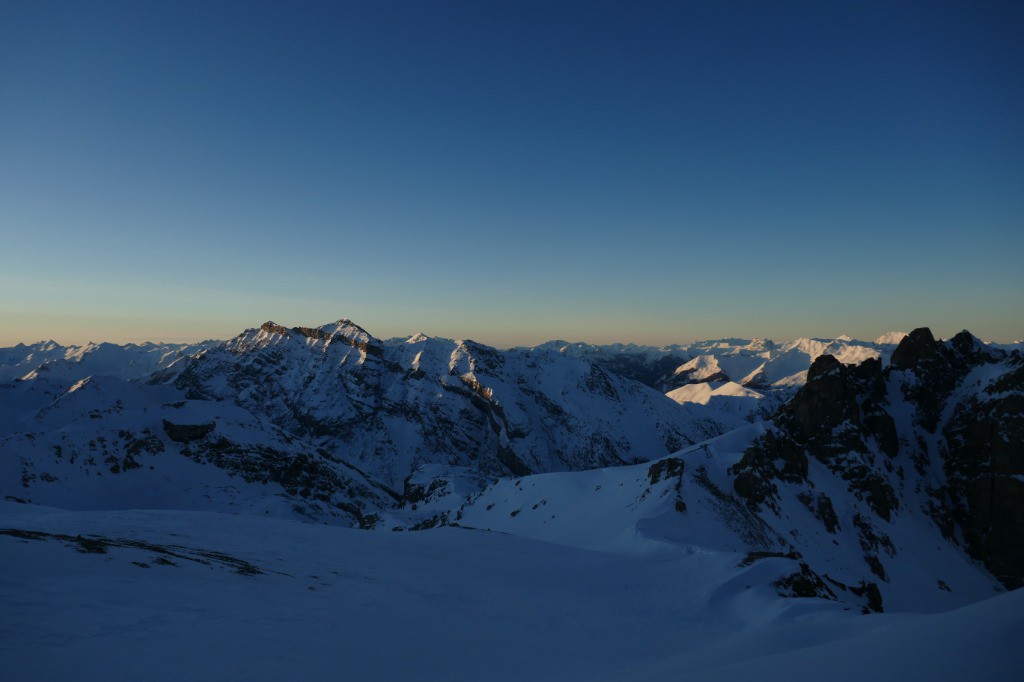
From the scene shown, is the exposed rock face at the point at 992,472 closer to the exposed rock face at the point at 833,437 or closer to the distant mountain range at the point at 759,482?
the distant mountain range at the point at 759,482

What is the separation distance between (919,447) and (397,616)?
88650 mm

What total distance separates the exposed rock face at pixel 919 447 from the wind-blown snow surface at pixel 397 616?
3582 cm

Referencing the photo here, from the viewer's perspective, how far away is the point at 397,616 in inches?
535

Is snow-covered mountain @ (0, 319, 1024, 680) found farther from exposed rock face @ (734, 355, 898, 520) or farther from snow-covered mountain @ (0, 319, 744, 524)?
snow-covered mountain @ (0, 319, 744, 524)

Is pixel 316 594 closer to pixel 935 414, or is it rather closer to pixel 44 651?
pixel 44 651

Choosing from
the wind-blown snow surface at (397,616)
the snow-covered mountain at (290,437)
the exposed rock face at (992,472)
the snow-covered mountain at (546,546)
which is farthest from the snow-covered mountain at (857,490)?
the snow-covered mountain at (290,437)

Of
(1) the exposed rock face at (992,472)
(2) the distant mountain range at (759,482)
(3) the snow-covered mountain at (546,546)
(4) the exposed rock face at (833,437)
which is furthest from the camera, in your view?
Answer: (1) the exposed rock face at (992,472)

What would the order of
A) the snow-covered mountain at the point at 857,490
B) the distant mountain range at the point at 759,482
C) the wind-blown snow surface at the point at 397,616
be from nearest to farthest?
the wind-blown snow surface at the point at 397,616 → the snow-covered mountain at the point at 857,490 → the distant mountain range at the point at 759,482

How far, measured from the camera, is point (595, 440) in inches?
6993

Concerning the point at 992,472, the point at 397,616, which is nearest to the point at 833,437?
the point at 992,472

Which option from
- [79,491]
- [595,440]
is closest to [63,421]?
[79,491]

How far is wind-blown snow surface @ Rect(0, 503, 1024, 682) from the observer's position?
312 inches

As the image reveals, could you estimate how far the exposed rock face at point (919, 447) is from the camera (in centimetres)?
5584

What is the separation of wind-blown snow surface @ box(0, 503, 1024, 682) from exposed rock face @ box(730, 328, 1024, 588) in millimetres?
35817
